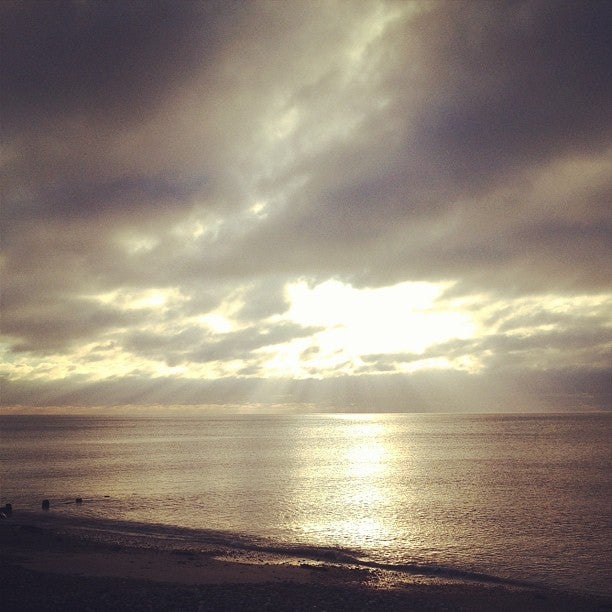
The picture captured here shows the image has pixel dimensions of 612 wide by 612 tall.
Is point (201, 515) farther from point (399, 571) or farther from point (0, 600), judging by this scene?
point (0, 600)

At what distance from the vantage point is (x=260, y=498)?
57000 millimetres

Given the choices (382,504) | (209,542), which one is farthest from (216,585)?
(382,504)

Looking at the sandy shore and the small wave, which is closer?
the sandy shore

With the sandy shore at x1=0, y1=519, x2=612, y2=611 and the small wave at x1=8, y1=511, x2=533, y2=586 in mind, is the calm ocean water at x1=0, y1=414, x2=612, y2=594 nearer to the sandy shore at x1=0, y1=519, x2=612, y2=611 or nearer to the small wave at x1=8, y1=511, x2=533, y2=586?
the small wave at x1=8, y1=511, x2=533, y2=586

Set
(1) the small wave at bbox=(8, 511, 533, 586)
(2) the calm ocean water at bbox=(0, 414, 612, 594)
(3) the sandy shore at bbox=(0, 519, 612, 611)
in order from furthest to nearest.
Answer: (2) the calm ocean water at bbox=(0, 414, 612, 594) < (1) the small wave at bbox=(8, 511, 533, 586) < (3) the sandy shore at bbox=(0, 519, 612, 611)

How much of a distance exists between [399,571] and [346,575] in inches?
155

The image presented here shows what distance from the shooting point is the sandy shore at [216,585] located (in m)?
21.8

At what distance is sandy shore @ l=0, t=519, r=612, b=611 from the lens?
71.4ft

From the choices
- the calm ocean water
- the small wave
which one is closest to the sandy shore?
the small wave

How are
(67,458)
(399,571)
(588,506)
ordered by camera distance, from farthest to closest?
(67,458) < (588,506) < (399,571)

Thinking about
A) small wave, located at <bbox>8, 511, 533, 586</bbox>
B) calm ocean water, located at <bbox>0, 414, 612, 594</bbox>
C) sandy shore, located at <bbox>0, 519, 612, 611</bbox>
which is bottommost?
calm ocean water, located at <bbox>0, 414, 612, 594</bbox>

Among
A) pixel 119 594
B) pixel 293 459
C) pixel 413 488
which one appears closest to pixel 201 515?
pixel 119 594

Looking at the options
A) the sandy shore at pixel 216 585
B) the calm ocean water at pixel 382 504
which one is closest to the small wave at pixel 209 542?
the calm ocean water at pixel 382 504

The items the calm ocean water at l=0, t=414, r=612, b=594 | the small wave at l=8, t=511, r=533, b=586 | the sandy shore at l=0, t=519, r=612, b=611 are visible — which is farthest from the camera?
the calm ocean water at l=0, t=414, r=612, b=594
